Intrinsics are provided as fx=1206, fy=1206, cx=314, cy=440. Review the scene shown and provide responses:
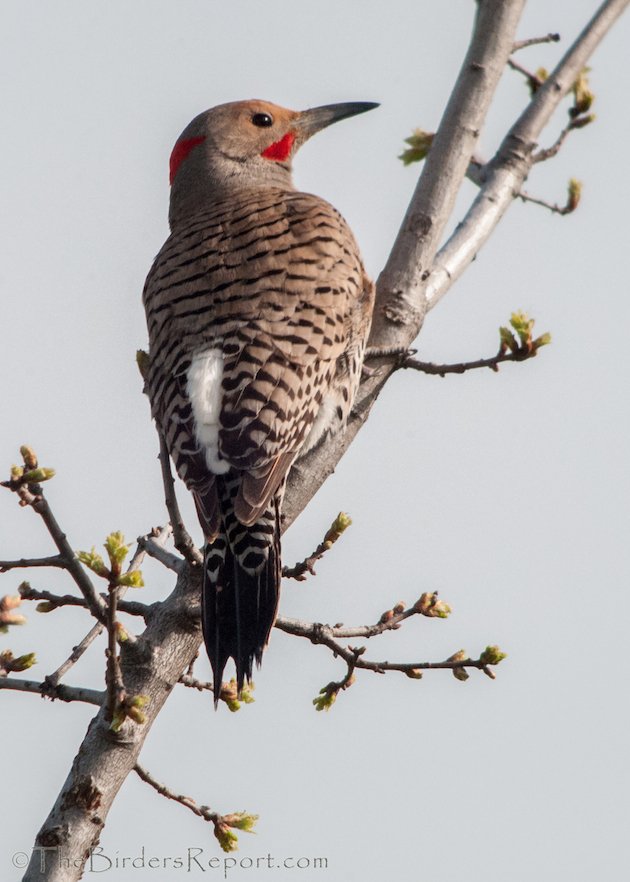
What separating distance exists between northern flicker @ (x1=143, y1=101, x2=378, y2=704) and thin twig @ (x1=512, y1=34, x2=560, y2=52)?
1.10 meters

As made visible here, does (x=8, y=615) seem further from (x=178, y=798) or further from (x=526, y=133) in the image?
(x=526, y=133)

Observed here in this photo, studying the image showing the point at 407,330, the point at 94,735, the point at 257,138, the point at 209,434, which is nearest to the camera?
the point at 94,735

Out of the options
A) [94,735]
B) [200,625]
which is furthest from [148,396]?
[94,735]

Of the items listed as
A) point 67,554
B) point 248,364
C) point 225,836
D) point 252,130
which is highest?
point 252,130

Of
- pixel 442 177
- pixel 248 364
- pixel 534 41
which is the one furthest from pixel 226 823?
pixel 534 41

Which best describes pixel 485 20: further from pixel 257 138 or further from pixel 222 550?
pixel 222 550

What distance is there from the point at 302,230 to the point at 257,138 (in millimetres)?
1454

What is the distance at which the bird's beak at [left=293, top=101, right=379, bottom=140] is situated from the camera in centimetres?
671

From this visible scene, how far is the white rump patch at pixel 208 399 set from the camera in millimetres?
4273

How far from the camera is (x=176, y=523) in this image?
3.74 metres

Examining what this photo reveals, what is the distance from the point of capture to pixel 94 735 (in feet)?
11.6

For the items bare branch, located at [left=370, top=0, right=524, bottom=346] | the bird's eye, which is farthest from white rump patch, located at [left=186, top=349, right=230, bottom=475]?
the bird's eye

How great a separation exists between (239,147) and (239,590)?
335 centimetres

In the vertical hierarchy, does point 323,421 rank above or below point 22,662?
above
